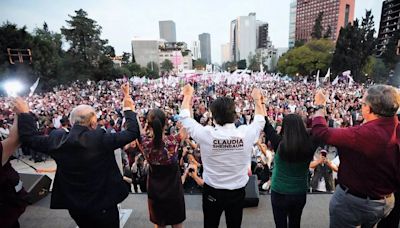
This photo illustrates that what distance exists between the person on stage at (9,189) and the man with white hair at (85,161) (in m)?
0.07

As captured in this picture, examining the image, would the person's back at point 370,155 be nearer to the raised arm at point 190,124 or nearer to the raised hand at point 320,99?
the raised hand at point 320,99

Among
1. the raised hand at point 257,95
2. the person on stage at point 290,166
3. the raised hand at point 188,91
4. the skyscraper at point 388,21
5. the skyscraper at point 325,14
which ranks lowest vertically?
the person on stage at point 290,166

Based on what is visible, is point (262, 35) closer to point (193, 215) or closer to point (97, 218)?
point (193, 215)

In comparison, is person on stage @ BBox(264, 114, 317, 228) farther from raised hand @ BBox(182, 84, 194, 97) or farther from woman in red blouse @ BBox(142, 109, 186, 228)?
woman in red blouse @ BBox(142, 109, 186, 228)

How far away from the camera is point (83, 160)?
72.4 inches

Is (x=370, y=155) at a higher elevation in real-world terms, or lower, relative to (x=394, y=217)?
higher

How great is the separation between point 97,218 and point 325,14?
120439 millimetres

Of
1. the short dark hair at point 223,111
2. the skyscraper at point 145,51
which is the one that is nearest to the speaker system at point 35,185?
the short dark hair at point 223,111

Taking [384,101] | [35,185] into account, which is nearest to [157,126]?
[384,101]

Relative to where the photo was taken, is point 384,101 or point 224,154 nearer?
point 384,101

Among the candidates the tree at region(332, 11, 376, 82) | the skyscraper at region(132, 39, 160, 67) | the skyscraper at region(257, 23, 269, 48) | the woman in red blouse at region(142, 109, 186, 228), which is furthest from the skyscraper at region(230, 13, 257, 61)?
the woman in red blouse at region(142, 109, 186, 228)

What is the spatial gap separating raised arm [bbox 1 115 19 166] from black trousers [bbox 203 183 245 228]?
150 centimetres

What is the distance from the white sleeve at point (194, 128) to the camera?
1.89 metres

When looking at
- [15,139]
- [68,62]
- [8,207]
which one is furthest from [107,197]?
[68,62]
